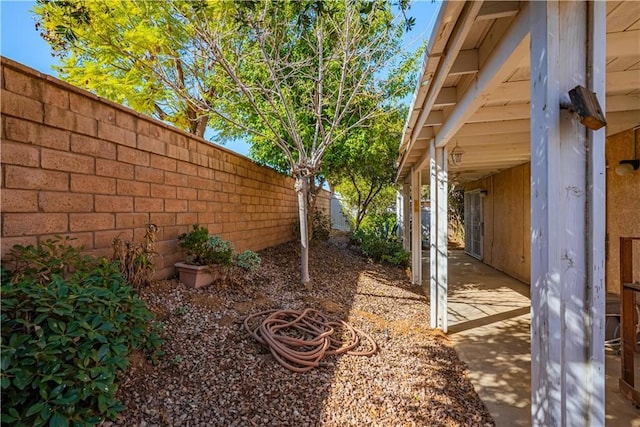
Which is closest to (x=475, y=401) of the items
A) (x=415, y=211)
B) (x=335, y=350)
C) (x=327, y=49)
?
(x=335, y=350)

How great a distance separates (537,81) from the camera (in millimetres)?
1529

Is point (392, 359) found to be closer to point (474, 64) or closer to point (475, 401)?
point (475, 401)

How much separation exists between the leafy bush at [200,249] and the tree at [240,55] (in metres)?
1.48

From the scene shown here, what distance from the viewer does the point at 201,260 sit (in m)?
3.86

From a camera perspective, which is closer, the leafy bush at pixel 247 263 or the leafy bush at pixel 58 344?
the leafy bush at pixel 58 344

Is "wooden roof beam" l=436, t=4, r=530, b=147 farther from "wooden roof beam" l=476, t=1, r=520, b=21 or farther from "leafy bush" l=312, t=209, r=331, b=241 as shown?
"leafy bush" l=312, t=209, r=331, b=241

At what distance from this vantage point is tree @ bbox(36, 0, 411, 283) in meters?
3.92

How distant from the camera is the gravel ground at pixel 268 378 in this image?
2.19m

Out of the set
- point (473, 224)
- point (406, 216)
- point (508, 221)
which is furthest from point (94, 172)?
point (473, 224)

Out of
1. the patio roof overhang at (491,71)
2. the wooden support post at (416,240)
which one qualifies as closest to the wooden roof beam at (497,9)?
the patio roof overhang at (491,71)

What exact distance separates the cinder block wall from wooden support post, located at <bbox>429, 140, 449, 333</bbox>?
3.04 m

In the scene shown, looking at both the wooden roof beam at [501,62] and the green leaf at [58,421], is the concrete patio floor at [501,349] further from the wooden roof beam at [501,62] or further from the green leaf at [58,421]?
the green leaf at [58,421]

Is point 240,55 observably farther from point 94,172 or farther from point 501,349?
→ point 501,349

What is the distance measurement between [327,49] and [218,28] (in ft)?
6.78
